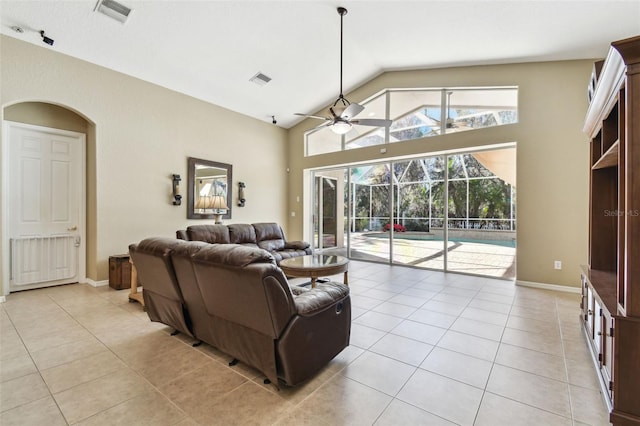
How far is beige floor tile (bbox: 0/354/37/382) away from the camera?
6.63ft

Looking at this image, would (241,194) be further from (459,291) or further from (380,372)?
(380,372)

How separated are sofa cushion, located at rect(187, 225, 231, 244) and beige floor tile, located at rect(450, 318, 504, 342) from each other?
366 centimetres

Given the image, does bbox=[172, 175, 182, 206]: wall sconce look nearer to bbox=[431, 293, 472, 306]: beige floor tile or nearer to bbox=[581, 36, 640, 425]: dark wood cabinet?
bbox=[431, 293, 472, 306]: beige floor tile

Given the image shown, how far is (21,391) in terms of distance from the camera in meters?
1.85

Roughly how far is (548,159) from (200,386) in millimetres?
5251

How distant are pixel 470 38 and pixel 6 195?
673 centimetres

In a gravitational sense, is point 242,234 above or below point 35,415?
above

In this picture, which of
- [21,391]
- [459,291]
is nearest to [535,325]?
[459,291]

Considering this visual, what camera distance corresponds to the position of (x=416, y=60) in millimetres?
4902

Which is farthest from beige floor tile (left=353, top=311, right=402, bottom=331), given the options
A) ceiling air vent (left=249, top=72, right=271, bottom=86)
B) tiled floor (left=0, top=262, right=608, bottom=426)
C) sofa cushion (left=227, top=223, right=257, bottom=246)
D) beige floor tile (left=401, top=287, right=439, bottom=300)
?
ceiling air vent (left=249, top=72, right=271, bottom=86)

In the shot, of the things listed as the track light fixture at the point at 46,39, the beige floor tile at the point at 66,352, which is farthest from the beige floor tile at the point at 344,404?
the track light fixture at the point at 46,39

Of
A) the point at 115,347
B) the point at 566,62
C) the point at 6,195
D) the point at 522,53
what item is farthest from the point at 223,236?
the point at 566,62

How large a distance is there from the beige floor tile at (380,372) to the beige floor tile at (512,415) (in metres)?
0.49

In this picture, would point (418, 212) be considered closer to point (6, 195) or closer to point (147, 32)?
point (147, 32)
